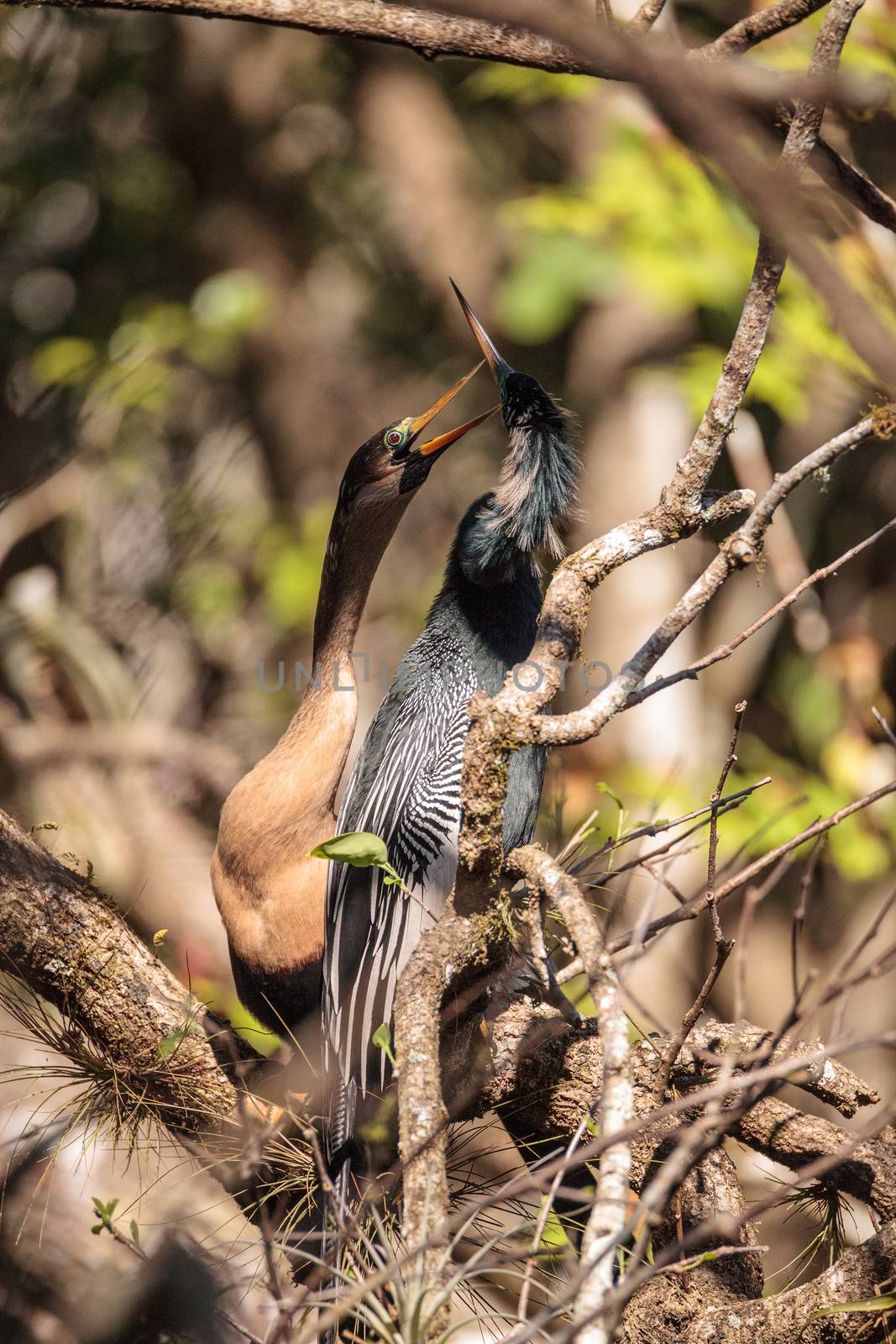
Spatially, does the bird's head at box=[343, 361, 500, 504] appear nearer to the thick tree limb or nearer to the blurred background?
the blurred background

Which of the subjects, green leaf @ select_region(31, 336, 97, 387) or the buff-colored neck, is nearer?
the buff-colored neck

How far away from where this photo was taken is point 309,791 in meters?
2.62

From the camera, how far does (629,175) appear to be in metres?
4.41

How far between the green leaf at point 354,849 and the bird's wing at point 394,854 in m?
0.50

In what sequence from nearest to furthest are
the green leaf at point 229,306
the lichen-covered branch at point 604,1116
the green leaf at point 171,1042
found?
the lichen-covered branch at point 604,1116 → the green leaf at point 171,1042 → the green leaf at point 229,306

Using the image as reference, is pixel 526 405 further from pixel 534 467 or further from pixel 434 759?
pixel 434 759

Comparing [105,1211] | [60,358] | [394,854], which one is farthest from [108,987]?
[60,358]

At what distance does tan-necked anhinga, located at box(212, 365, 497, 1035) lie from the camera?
2.60 m

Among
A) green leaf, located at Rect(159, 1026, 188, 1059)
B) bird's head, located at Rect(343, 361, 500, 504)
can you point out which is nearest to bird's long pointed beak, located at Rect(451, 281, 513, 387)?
bird's head, located at Rect(343, 361, 500, 504)

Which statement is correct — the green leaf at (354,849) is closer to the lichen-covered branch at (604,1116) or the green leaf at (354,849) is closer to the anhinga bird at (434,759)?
the lichen-covered branch at (604,1116)

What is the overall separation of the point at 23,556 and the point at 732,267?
12.2 ft

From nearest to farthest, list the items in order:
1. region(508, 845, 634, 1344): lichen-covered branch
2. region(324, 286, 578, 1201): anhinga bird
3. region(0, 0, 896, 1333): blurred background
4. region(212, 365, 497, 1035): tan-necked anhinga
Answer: region(508, 845, 634, 1344): lichen-covered branch < region(324, 286, 578, 1201): anhinga bird < region(212, 365, 497, 1035): tan-necked anhinga < region(0, 0, 896, 1333): blurred background

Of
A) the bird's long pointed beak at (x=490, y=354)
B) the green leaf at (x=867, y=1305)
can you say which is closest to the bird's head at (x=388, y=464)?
the bird's long pointed beak at (x=490, y=354)

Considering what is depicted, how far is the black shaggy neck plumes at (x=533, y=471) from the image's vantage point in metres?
2.48
